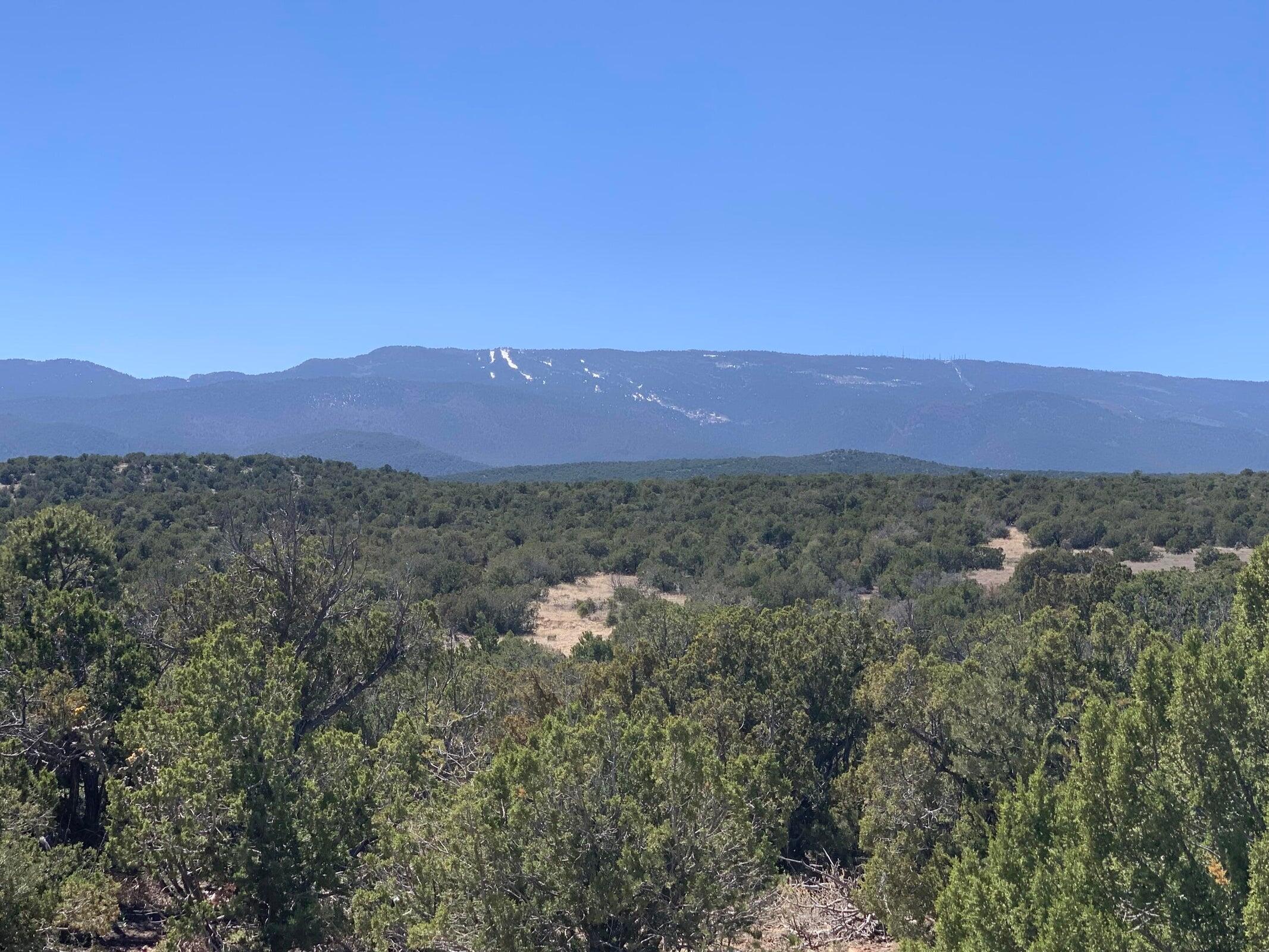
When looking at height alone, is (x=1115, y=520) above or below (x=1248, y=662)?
below

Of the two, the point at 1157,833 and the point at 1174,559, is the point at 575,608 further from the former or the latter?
the point at 1157,833

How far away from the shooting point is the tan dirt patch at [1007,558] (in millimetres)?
36406

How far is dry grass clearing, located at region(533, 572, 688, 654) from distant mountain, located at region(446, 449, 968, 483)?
6967 cm

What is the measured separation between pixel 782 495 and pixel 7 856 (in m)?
49.2

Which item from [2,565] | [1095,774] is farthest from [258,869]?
[2,565]

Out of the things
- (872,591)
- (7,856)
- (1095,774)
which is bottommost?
(872,591)

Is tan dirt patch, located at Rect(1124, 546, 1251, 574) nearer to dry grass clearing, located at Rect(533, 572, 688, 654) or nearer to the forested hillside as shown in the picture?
the forested hillside

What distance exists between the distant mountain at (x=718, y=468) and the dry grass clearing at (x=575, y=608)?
229 ft

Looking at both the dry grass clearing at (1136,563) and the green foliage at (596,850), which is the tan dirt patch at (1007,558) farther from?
the green foliage at (596,850)

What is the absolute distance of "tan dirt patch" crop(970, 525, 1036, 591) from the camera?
36.4 meters

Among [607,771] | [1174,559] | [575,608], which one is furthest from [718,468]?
[607,771]

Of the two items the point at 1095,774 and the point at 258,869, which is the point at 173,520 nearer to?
the point at 258,869

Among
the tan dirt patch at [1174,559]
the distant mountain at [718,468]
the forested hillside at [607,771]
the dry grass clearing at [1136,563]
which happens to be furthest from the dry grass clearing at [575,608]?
the distant mountain at [718,468]

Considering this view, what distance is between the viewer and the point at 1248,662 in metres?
7.16
